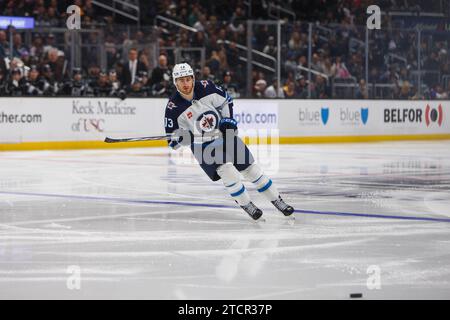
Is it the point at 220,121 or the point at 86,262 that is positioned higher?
the point at 220,121

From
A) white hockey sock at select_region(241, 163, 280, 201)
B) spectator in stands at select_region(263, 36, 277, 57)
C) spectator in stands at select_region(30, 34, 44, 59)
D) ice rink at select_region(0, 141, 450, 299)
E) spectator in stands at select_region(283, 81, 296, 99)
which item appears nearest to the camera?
ice rink at select_region(0, 141, 450, 299)

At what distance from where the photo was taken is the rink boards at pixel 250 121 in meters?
18.2

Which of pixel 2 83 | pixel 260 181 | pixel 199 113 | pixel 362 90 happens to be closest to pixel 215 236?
pixel 260 181

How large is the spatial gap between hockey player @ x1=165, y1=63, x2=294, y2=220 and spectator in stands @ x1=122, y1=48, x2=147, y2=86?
435 inches

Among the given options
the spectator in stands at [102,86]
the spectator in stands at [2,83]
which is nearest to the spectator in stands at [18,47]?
the spectator in stands at [2,83]

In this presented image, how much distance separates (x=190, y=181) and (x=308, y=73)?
968 cm

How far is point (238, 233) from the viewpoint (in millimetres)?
7621

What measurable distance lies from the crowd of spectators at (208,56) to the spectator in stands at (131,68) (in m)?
0.02

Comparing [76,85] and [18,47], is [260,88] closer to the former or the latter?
[76,85]

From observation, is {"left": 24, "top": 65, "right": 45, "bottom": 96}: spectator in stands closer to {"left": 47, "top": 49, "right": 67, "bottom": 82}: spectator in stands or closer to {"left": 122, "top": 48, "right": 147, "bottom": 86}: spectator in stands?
{"left": 47, "top": 49, "right": 67, "bottom": 82}: spectator in stands

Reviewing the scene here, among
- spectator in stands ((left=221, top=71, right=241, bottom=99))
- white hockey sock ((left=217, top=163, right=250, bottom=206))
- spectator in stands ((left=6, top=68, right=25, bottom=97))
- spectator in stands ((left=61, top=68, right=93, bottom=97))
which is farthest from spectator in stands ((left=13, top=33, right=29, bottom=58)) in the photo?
→ white hockey sock ((left=217, top=163, right=250, bottom=206))

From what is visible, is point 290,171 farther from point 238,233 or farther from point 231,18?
point 231,18

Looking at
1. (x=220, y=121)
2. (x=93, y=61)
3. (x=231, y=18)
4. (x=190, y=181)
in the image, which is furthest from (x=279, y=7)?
(x=220, y=121)

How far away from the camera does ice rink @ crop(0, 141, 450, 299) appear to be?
17.5ft
